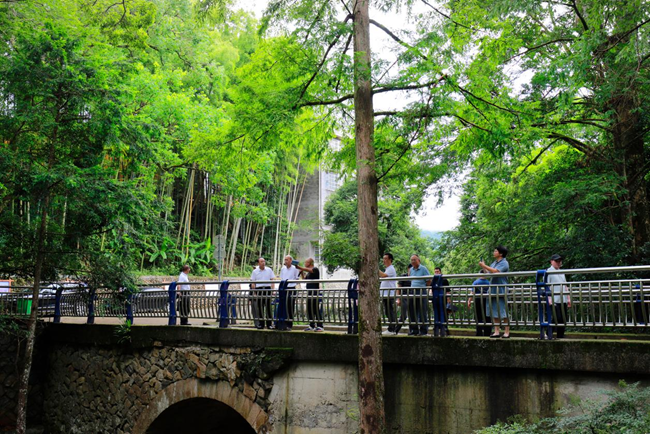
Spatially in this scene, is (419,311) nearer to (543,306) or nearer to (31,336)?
(543,306)

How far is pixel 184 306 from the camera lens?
10.3 metres

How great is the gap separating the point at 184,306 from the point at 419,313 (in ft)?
16.2

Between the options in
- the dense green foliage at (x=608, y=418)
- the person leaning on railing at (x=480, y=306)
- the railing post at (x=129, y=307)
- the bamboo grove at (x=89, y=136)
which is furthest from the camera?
the railing post at (x=129, y=307)

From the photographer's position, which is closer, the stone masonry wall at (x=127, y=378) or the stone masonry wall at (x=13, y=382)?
the stone masonry wall at (x=127, y=378)

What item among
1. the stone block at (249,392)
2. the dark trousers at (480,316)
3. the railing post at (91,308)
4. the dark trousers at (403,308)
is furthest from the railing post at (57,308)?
the dark trousers at (480,316)

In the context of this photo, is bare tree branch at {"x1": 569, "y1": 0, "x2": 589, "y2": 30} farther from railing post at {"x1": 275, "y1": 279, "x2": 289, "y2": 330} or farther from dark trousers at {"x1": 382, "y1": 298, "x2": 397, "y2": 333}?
railing post at {"x1": 275, "y1": 279, "x2": 289, "y2": 330}

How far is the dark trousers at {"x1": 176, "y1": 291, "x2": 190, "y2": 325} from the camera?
400 inches

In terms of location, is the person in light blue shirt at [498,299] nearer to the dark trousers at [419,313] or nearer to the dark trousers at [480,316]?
the dark trousers at [480,316]

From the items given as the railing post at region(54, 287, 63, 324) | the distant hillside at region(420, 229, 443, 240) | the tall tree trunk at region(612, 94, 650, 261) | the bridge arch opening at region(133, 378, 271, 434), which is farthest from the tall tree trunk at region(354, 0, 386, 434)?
the railing post at region(54, 287, 63, 324)

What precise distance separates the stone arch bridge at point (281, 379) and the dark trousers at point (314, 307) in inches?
22.2

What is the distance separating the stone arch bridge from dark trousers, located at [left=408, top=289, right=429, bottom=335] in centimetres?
54

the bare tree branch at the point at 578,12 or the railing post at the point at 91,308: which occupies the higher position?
the bare tree branch at the point at 578,12

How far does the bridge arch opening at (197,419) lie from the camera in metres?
9.88

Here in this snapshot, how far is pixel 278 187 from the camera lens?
1307 inches
